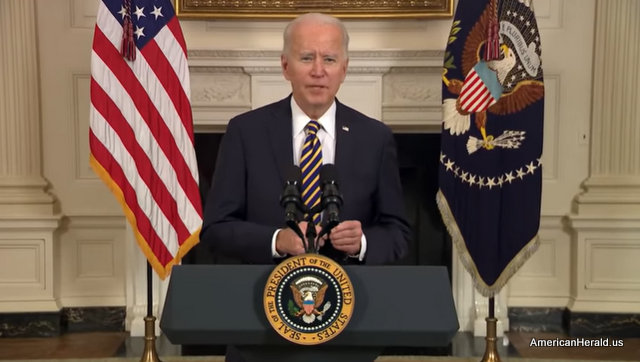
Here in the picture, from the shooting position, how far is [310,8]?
4867 millimetres

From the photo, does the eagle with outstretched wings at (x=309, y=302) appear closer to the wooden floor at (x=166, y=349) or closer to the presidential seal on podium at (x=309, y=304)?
the presidential seal on podium at (x=309, y=304)

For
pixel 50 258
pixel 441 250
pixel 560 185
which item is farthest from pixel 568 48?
pixel 50 258

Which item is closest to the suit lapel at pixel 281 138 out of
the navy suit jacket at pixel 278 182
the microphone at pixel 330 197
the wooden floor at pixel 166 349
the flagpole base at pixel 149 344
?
the navy suit jacket at pixel 278 182

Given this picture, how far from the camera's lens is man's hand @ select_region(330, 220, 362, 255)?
165cm

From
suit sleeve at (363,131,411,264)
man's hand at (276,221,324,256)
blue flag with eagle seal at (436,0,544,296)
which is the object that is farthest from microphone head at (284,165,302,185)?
blue flag with eagle seal at (436,0,544,296)

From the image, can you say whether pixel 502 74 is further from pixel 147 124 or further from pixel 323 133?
pixel 323 133

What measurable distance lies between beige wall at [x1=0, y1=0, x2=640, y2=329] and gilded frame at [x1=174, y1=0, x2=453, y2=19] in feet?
0.25

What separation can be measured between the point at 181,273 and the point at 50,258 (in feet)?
12.4

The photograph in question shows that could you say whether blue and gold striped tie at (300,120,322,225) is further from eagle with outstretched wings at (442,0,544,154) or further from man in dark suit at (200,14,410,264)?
eagle with outstretched wings at (442,0,544,154)

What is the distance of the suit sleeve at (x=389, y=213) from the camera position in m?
1.88

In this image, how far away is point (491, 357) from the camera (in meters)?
4.22

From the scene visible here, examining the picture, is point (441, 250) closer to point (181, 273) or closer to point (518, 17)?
point (518, 17)

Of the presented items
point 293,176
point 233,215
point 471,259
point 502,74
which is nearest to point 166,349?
point 471,259

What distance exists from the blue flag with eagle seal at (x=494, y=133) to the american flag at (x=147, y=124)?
147cm
